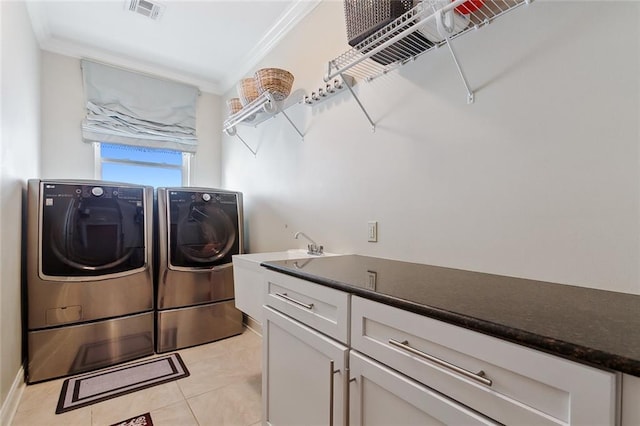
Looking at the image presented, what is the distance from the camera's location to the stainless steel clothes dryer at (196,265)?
8.32 feet

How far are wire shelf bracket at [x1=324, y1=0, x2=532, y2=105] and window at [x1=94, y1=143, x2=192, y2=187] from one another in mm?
2622

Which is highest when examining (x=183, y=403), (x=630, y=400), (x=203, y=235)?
(x=203, y=235)

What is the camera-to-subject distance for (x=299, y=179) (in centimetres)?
241

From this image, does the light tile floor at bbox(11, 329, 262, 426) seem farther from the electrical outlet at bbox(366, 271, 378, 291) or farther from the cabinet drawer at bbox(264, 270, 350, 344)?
the electrical outlet at bbox(366, 271, 378, 291)

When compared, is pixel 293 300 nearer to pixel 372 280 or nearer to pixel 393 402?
pixel 372 280

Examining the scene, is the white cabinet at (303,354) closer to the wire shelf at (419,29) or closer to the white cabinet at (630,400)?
the white cabinet at (630,400)

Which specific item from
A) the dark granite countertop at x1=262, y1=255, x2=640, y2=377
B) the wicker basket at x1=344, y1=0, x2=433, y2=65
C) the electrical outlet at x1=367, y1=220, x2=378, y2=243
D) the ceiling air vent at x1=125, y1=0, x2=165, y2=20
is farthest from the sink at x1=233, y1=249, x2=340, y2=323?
the ceiling air vent at x1=125, y1=0, x2=165, y2=20

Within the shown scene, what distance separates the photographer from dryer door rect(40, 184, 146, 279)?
2.10 metres

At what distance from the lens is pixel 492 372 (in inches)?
26.2

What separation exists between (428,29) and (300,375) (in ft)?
5.09

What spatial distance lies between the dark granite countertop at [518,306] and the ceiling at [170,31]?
82.0 inches

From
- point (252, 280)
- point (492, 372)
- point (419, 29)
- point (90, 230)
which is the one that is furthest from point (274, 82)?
point (492, 372)

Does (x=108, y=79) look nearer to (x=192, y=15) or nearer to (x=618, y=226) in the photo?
(x=192, y=15)

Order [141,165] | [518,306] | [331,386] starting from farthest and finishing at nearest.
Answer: [141,165] → [331,386] → [518,306]
